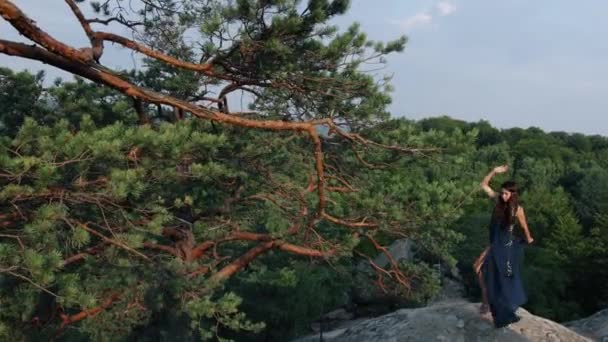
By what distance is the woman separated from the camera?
6.44 meters

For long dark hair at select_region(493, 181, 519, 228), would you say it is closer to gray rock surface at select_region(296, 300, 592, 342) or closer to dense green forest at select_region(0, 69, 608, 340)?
dense green forest at select_region(0, 69, 608, 340)

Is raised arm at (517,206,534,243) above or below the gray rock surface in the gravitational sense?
above

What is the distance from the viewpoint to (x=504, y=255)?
679 centimetres

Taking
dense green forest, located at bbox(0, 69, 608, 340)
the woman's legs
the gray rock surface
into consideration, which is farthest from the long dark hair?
the gray rock surface

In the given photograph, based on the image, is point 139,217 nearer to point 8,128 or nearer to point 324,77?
point 324,77

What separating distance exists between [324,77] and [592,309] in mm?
20956

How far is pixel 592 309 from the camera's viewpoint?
23953 mm

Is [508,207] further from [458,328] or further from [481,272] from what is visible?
[458,328]

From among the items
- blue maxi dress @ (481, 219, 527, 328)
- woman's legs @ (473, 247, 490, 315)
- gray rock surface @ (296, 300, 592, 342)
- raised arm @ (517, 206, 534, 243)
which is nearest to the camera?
raised arm @ (517, 206, 534, 243)

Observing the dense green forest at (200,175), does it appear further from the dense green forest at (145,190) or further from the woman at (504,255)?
the woman at (504,255)

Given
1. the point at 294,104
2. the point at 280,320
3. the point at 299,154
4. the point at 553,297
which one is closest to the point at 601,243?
the point at 553,297

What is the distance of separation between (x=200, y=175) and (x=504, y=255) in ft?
11.1

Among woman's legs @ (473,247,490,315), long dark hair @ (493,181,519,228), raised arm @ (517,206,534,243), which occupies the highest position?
long dark hair @ (493,181,519,228)

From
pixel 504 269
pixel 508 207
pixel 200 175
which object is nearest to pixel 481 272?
pixel 504 269
